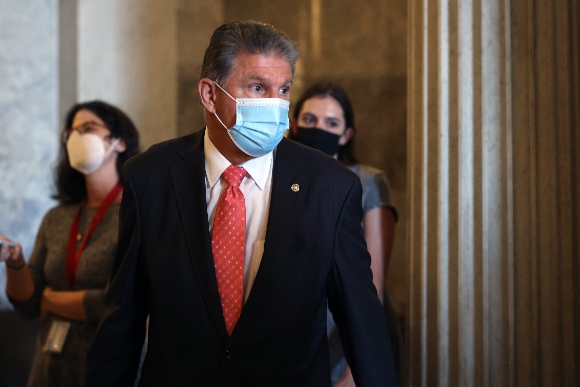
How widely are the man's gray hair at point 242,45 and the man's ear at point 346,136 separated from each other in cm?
126


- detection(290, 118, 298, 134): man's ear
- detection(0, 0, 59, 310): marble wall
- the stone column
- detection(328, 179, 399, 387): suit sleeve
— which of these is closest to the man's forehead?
detection(328, 179, 399, 387): suit sleeve

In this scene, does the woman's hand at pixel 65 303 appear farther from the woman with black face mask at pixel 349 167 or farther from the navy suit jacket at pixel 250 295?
the woman with black face mask at pixel 349 167

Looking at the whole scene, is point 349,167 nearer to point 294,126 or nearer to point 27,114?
point 294,126

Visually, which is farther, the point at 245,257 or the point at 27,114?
the point at 27,114

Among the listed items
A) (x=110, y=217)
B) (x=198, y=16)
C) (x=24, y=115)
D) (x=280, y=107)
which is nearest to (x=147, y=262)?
(x=280, y=107)

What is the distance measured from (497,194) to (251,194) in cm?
119

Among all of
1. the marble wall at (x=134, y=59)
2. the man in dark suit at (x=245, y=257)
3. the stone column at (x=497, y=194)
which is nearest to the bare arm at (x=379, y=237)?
the stone column at (x=497, y=194)

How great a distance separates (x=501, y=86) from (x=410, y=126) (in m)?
0.44

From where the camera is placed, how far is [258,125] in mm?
2342

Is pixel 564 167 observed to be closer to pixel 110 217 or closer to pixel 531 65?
pixel 531 65

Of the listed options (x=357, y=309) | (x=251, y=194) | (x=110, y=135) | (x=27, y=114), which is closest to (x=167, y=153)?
(x=251, y=194)

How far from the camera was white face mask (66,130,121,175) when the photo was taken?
3.53 meters

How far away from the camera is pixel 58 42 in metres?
4.93

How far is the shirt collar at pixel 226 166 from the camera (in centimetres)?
241
